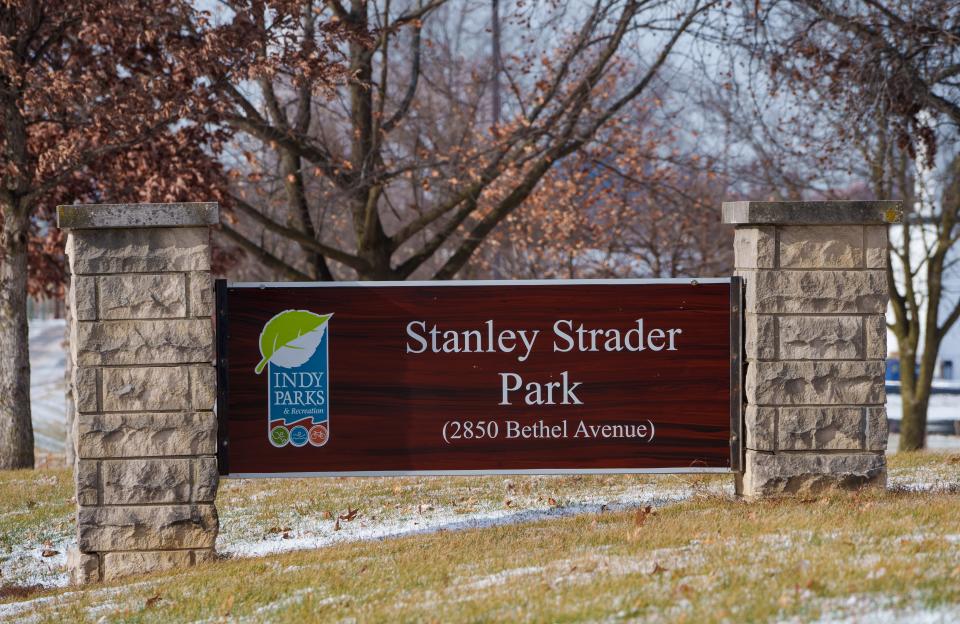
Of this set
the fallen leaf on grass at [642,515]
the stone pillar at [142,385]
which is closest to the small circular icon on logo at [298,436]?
the stone pillar at [142,385]

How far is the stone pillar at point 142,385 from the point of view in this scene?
6426 millimetres

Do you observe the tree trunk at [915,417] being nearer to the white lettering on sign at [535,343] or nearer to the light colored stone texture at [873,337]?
the light colored stone texture at [873,337]

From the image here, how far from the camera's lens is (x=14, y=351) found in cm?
1269

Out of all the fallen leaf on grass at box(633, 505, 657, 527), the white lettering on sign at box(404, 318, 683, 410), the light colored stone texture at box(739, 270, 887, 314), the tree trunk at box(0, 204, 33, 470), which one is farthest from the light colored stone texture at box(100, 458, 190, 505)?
the tree trunk at box(0, 204, 33, 470)

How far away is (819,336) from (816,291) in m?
0.28

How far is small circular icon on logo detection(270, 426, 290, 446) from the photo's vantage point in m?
6.75

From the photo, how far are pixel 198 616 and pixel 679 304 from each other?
3478 mm

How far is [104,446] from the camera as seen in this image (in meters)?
6.48

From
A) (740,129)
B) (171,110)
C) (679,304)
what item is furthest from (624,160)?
(679,304)

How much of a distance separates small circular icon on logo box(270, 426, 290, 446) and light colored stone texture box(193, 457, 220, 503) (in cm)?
40

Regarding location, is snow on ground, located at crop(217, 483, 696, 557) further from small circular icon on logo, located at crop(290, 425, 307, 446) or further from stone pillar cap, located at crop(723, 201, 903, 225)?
stone pillar cap, located at crop(723, 201, 903, 225)

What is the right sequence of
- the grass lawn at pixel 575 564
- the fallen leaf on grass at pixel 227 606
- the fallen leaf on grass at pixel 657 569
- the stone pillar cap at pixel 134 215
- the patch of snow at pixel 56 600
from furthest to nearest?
the stone pillar cap at pixel 134 215, the patch of snow at pixel 56 600, the fallen leaf on grass at pixel 227 606, the fallen leaf on grass at pixel 657 569, the grass lawn at pixel 575 564

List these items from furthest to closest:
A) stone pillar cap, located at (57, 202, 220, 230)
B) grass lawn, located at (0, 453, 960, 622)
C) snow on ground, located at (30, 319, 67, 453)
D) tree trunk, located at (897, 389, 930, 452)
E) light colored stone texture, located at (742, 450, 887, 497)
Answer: snow on ground, located at (30, 319, 67, 453)
tree trunk, located at (897, 389, 930, 452)
light colored stone texture, located at (742, 450, 887, 497)
stone pillar cap, located at (57, 202, 220, 230)
grass lawn, located at (0, 453, 960, 622)

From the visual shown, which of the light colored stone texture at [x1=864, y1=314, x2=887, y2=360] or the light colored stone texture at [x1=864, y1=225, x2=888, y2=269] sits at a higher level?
the light colored stone texture at [x1=864, y1=225, x2=888, y2=269]
